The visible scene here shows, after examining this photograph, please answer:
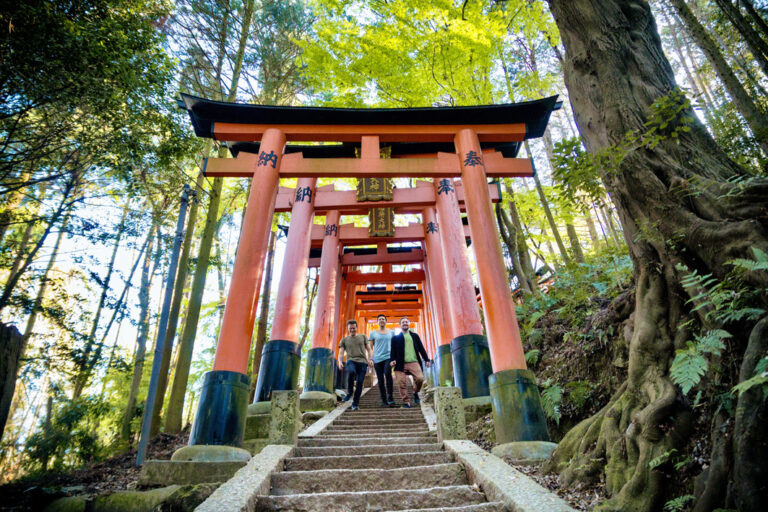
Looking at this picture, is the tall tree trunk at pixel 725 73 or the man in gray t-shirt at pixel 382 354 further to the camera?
the man in gray t-shirt at pixel 382 354

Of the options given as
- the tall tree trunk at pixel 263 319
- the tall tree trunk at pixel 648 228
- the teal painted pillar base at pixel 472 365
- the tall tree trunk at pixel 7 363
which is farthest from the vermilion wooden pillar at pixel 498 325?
the tall tree trunk at pixel 263 319

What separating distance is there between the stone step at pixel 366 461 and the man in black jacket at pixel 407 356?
349 centimetres

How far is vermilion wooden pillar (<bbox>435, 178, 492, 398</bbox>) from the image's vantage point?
7.22 meters

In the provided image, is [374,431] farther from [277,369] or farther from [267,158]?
[267,158]

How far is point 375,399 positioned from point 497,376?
22.5 ft

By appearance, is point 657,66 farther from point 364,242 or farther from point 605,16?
point 364,242

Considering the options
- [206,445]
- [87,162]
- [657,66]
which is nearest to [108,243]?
[87,162]

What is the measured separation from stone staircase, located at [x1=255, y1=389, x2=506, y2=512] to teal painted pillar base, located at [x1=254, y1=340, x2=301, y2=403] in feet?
8.37

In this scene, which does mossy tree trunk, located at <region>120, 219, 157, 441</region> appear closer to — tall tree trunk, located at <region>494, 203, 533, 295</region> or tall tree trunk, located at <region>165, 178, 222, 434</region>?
tall tree trunk, located at <region>165, 178, 222, 434</region>

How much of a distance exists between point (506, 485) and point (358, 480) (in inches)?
54.6

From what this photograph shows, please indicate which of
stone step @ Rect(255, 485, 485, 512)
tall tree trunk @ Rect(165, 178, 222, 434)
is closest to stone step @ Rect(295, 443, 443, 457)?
stone step @ Rect(255, 485, 485, 512)

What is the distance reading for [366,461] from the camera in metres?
4.03

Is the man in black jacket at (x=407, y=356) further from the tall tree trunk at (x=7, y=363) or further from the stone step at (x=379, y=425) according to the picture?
the tall tree trunk at (x=7, y=363)

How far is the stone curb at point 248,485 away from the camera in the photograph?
2.56m
